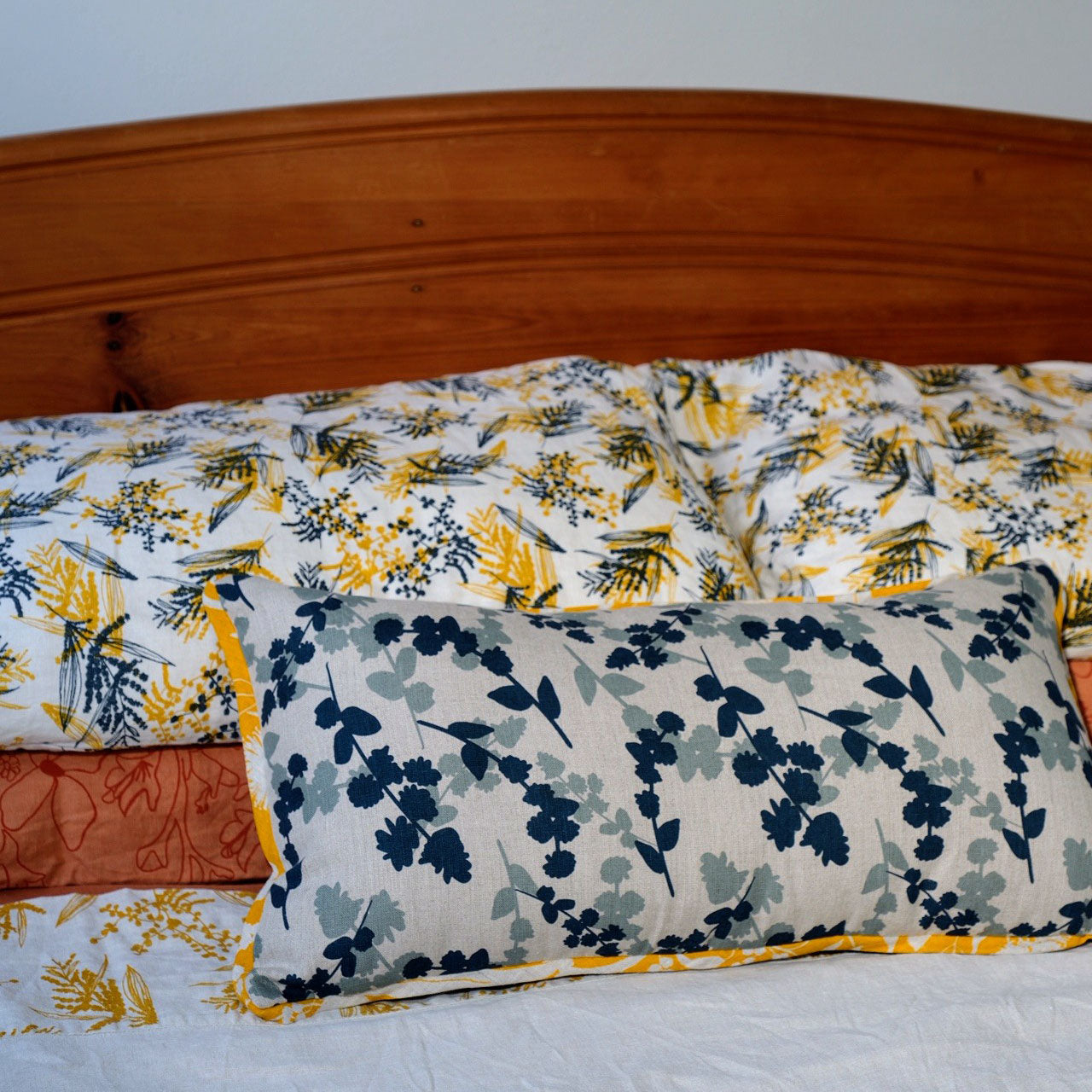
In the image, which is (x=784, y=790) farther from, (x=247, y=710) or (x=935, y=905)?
(x=247, y=710)

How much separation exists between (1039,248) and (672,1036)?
125 centimetres

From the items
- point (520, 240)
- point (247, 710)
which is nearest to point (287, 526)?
point (247, 710)

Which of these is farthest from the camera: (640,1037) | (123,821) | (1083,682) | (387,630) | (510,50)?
(510,50)

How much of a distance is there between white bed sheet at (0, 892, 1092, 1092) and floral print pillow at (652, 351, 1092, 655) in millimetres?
429

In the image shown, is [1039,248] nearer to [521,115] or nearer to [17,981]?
[521,115]

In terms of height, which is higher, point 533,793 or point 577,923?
point 533,793

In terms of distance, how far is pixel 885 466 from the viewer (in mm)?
1185

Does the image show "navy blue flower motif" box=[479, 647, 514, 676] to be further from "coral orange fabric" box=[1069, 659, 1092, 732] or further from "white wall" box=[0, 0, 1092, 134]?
"white wall" box=[0, 0, 1092, 134]

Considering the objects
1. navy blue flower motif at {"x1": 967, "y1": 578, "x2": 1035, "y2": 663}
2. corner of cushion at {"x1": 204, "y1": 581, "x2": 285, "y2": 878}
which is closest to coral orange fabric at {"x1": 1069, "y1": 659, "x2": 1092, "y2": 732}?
navy blue flower motif at {"x1": 967, "y1": 578, "x2": 1035, "y2": 663}

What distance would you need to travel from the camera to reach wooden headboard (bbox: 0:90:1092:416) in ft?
4.09

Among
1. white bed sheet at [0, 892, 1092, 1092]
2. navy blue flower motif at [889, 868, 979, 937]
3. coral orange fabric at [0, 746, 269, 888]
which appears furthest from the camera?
coral orange fabric at [0, 746, 269, 888]

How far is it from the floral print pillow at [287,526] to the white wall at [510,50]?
40 cm

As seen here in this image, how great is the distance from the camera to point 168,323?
1298 millimetres

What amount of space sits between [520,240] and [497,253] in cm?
3
